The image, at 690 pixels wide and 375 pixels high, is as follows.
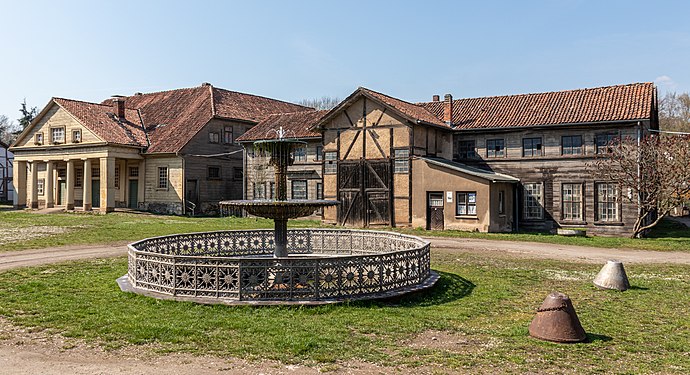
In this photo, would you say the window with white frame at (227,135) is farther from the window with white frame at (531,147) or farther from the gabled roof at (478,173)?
the window with white frame at (531,147)

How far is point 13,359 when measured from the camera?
7.29 m

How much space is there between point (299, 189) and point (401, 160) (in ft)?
28.3

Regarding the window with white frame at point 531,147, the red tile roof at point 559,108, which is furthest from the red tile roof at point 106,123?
the window with white frame at point 531,147

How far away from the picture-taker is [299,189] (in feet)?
116

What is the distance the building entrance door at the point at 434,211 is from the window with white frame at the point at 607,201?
27.3 feet

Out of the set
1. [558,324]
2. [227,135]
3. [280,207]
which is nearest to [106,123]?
[227,135]

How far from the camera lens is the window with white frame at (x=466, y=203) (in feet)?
90.6

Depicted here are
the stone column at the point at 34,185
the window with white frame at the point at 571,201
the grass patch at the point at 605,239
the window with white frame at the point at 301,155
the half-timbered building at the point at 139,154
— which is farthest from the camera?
the stone column at the point at 34,185

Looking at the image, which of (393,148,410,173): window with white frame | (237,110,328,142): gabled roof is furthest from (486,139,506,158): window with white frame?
(237,110,328,142): gabled roof

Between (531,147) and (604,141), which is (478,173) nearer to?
(531,147)

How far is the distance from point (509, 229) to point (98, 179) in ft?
110

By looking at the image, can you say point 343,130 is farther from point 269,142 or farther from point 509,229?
point 269,142

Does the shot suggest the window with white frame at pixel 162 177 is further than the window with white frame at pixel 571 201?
Yes

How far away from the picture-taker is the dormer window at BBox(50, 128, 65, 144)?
41594mm
